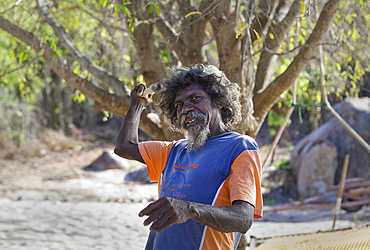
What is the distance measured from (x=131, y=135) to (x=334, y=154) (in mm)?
7223

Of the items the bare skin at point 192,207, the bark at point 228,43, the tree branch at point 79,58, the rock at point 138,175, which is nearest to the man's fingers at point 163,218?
the bare skin at point 192,207

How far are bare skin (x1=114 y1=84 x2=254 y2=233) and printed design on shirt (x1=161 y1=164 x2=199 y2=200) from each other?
0.58 ft

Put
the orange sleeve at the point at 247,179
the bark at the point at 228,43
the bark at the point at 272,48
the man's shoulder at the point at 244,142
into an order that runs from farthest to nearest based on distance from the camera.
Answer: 1. the bark at the point at 272,48
2. the bark at the point at 228,43
3. the man's shoulder at the point at 244,142
4. the orange sleeve at the point at 247,179

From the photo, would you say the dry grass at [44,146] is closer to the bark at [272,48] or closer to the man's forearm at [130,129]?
the bark at [272,48]

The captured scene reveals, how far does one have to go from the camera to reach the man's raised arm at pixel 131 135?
1913 millimetres

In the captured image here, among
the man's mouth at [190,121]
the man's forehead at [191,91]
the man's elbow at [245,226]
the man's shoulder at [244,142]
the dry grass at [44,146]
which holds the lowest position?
the dry grass at [44,146]

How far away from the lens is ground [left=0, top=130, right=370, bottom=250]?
188 inches

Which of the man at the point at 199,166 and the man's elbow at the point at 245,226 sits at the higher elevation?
the man at the point at 199,166

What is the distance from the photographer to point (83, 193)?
8.16m

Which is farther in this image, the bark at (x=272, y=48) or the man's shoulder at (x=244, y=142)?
the bark at (x=272, y=48)

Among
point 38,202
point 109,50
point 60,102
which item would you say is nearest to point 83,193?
point 38,202

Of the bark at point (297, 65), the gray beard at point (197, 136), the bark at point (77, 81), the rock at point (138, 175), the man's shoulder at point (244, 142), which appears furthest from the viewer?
the rock at point (138, 175)

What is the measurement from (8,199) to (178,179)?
6.60 metres

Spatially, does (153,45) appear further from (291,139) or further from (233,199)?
(291,139)
